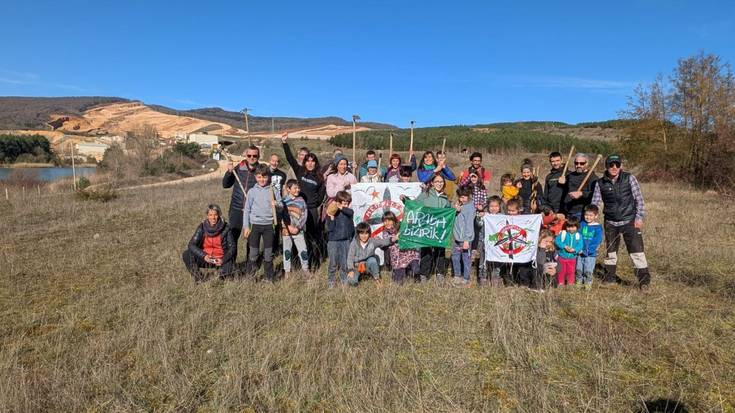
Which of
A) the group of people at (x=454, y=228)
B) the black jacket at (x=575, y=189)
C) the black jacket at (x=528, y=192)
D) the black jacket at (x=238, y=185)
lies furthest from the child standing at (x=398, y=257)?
the black jacket at (x=575, y=189)

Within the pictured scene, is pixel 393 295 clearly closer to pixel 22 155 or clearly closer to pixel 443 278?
pixel 443 278

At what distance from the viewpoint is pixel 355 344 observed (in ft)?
15.6

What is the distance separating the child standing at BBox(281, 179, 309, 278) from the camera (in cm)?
729

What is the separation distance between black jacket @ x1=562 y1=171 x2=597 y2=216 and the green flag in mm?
1960

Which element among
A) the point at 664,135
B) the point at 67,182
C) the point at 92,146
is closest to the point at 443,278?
the point at 664,135

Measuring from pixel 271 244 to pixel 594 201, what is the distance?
17.4 ft

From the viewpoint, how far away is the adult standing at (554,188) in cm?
763

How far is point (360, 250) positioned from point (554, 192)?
356 centimetres

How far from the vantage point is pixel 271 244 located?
23.4ft

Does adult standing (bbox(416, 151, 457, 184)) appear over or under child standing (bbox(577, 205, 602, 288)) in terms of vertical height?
over

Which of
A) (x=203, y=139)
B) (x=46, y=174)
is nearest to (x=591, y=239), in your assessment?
(x=46, y=174)

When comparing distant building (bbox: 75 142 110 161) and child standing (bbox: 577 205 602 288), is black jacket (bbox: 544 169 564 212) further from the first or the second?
distant building (bbox: 75 142 110 161)

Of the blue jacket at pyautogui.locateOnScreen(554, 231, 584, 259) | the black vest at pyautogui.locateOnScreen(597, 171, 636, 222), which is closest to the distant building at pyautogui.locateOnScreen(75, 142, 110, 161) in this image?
the blue jacket at pyautogui.locateOnScreen(554, 231, 584, 259)

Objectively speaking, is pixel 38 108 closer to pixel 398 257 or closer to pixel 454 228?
pixel 398 257
